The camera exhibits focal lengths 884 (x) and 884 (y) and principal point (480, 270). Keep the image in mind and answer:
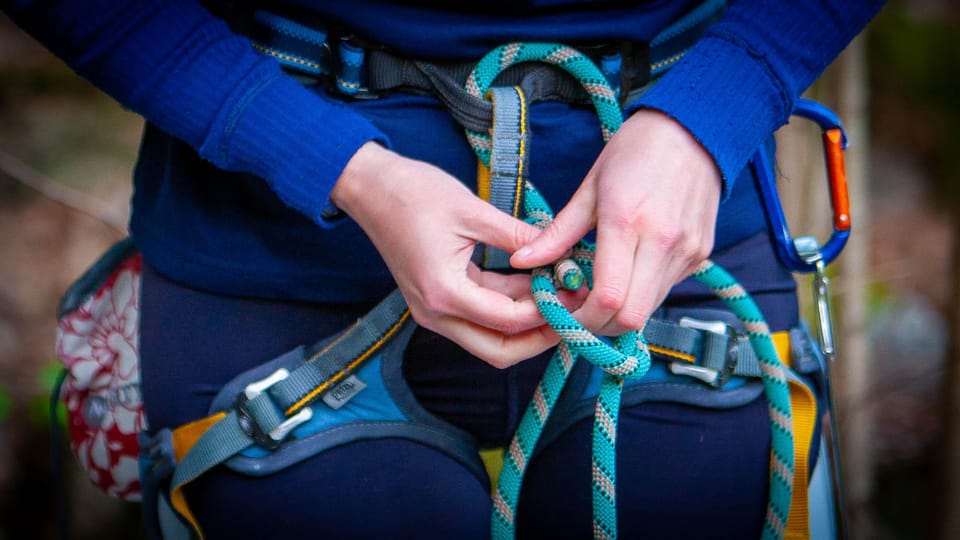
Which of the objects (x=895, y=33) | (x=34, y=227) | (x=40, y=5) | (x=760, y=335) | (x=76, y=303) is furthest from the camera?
(x=895, y=33)

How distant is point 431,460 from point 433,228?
0.94 feet

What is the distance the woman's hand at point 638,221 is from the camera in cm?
74

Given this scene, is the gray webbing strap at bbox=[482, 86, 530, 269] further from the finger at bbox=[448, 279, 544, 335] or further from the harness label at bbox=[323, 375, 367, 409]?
the harness label at bbox=[323, 375, 367, 409]

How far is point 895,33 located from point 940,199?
642mm

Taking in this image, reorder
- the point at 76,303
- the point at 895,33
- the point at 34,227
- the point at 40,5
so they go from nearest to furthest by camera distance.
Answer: the point at 40,5, the point at 76,303, the point at 34,227, the point at 895,33

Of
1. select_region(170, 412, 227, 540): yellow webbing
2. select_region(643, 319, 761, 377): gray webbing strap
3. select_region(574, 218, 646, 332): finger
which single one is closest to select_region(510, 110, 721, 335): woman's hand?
select_region(574, 218, 646, 332): finger

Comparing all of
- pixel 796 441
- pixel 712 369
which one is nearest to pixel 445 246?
pixel 712 369

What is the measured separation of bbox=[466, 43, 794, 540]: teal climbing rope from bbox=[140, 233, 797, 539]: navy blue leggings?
0.03 m

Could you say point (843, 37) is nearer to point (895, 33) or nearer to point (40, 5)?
point (40, 5)

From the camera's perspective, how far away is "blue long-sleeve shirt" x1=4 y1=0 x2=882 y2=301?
810mm

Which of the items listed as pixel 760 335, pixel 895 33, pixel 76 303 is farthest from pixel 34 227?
pixel 895 33

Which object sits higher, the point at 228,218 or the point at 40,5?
the point at 40,5

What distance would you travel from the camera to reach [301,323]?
0.93 metres

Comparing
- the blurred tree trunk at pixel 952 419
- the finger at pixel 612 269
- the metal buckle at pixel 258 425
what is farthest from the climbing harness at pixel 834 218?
the blurred tree trunk at pixel 952 419
